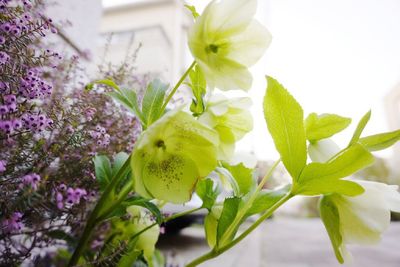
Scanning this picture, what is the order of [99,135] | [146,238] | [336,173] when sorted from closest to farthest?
[336,173] < [99,135] < [146,238]

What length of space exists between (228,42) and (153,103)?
0.48 ft

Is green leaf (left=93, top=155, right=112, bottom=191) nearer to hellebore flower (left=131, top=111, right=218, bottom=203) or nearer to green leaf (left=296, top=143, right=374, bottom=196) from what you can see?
hellebore flower (left=131, top=111, right=218, bottom=203)

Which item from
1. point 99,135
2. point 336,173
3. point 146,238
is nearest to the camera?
point 336,173

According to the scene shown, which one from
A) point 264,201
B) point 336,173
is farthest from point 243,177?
point 336,173

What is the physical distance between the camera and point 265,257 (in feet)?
7.17

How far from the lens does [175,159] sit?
41cm

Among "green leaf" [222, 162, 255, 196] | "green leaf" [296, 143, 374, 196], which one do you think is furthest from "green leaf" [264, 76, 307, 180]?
"green leaf" [222, 162, 255, 196]

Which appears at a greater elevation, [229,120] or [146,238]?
[229,120]

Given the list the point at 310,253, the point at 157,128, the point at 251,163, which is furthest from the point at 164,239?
the point at 157,128

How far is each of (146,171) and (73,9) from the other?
127cm

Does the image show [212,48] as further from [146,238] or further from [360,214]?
[146,238]

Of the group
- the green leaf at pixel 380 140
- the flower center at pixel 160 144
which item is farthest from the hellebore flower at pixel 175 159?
the green leaf at pixel 380 140

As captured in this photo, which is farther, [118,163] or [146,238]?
[146,238]

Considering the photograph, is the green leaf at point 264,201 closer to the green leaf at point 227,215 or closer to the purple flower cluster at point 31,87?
the green leaf at point 227,215
